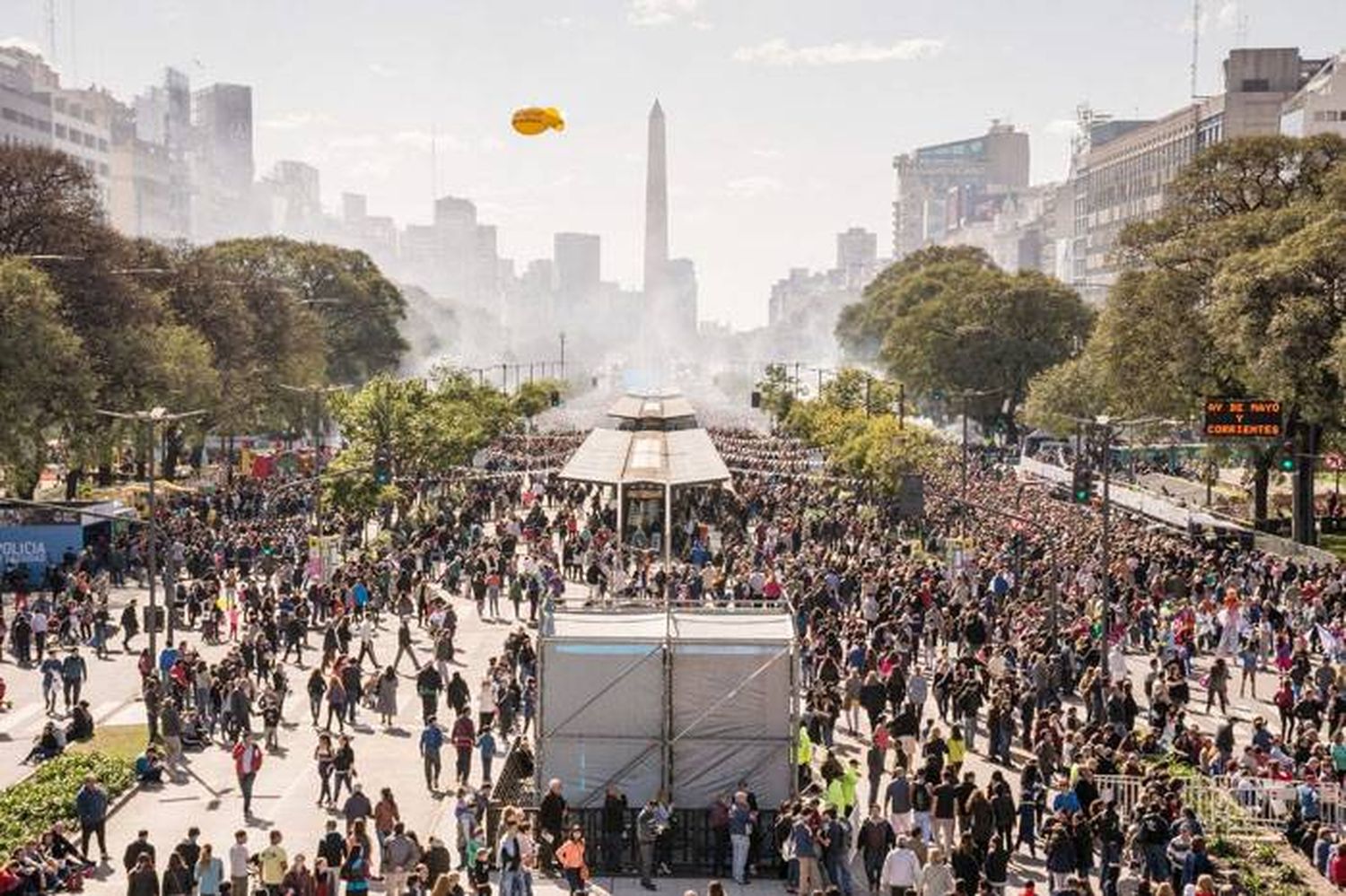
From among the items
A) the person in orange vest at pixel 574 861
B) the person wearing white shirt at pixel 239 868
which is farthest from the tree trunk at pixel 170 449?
the person in orange vest at pixel 574 861

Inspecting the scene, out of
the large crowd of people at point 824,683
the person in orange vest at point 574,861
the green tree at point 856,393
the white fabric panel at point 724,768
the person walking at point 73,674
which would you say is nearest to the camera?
the person in orange vest at point 574,861

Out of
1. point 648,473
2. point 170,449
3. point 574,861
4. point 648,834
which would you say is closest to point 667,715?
point 648,834

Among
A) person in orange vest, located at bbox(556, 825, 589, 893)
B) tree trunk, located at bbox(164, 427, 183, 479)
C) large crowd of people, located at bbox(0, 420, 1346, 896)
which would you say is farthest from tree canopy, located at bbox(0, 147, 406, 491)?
person in orange vest, located at bbox(556, 825, 589, 893)

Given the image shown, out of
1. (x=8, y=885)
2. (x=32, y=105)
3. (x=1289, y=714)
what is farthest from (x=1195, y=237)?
(x=32, y=105)

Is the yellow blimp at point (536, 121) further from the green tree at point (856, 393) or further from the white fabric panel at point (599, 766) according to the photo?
the green tree at point (856, 393)

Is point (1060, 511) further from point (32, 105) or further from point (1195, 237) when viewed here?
point (32, 105)
